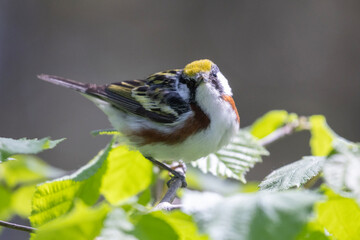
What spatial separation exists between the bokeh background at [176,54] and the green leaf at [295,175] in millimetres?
6061

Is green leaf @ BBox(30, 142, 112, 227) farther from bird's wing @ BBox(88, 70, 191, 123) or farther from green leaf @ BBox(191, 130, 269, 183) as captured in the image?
bird's wing @ BBox(88, 70, 191, 123)

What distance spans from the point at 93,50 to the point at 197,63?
592 centimetres

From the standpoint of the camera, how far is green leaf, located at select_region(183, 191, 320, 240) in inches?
29.7

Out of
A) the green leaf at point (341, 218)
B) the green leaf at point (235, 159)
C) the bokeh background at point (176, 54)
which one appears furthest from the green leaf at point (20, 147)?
the bokeh background at point (176, 54)

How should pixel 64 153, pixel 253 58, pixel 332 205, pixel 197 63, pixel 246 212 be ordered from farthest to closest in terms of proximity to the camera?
pixel 253 58
pixel 64 153
pixel 197 63
pixel 332 205
pixel 246 212

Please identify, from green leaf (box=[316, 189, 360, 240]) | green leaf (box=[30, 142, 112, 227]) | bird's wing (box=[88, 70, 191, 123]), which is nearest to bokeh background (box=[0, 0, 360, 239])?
bird's wing (box=[88, 70, 191, 123])

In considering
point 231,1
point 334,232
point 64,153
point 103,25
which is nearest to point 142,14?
point 103,25

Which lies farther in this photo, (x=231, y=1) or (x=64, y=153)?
(x=231, y=1)

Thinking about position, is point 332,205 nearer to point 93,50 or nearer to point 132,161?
point 132,161

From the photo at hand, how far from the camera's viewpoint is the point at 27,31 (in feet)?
25.8

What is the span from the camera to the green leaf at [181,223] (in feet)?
3.05

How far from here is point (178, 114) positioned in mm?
2475

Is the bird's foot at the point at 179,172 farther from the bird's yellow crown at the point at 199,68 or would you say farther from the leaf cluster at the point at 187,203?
the bird's yellow crown at the point at 199,68

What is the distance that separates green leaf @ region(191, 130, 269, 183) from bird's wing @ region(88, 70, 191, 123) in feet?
0.99
